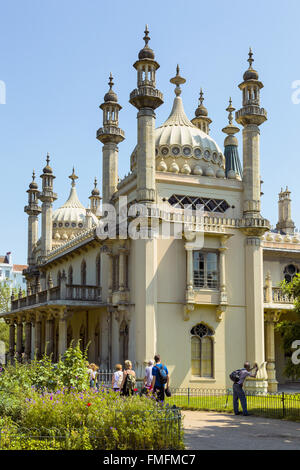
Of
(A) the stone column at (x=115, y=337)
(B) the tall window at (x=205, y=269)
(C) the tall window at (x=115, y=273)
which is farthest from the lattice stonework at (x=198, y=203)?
(A) the stone column at (x=115, y=337)

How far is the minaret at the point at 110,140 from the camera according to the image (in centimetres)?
3225

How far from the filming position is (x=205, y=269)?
27.6 meters

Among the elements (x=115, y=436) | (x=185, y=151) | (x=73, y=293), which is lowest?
(x=115, y=436)

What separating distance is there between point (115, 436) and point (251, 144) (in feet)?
67.2

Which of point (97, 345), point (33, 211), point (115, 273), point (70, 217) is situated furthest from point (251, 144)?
point (70, 217)

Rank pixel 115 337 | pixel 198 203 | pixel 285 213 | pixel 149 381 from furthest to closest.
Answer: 1. pixel 285 213
2. pixel 115 337
3. pixel 198 203
4. pixel 149 381

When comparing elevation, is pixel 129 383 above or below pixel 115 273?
below

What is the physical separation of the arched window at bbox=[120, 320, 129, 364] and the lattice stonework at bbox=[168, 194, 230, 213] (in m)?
5.94

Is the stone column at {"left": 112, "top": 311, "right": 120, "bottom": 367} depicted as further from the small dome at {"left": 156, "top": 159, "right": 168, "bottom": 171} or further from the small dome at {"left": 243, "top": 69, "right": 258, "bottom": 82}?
the small dome at {"left": 243, "top": 69, "right": 258, "bottom": 82}

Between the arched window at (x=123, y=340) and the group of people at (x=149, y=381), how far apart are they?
1104 centimetres

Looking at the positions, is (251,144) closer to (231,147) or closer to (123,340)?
(231,147)

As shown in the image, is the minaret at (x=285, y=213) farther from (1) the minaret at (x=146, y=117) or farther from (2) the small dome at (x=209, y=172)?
(1) the minaret at (x=146, y=117)

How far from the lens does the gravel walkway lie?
42.8 feet

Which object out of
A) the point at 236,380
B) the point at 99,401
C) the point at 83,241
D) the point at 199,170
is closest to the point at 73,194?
the point at 83,241
